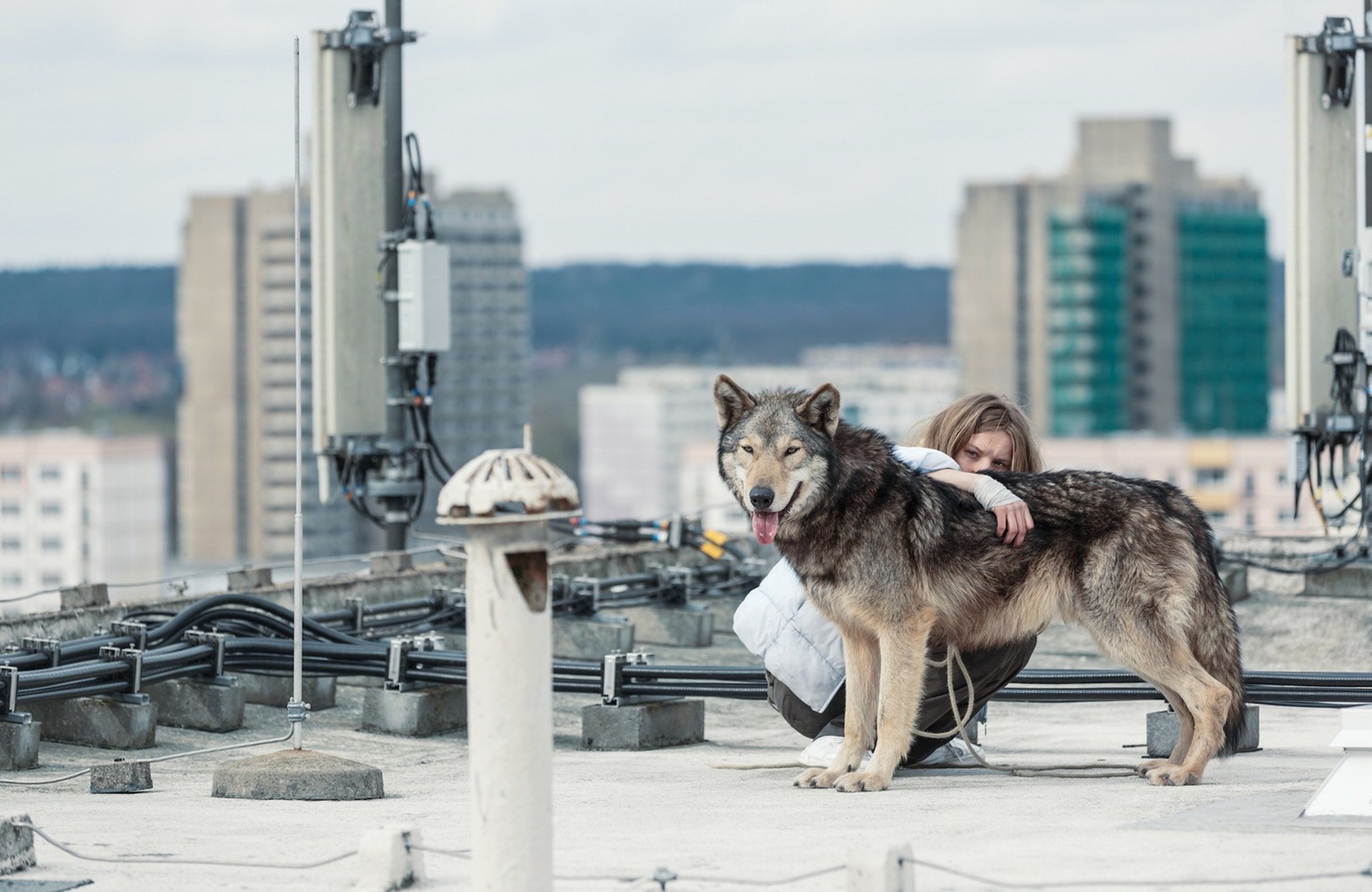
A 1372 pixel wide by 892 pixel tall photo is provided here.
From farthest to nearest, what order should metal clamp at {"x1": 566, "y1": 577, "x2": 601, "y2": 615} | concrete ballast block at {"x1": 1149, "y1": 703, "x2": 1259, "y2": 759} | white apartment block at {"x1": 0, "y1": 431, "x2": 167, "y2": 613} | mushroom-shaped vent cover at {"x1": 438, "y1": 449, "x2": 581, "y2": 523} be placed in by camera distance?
white apartment block at {"x1": 0, "y1": 431, "x2": 167, "y2": 613}, metal clamp at {"x1": 566, "y1": 577, "x2": 601, "y2": 615}, concrete ballast block at {"x1": 1149, "y1": 703, "x2": 1259, "y2": 759}, mushroom-shaped vent cover at {"x1": 438, "y1": 449, "x2": 581, "y2": 523}

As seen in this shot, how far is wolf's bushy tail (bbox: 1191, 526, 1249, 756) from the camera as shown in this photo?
892 centimetres

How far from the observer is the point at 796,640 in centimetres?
947

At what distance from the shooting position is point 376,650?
11289 mm

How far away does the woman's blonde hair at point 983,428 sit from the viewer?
981 centimetres

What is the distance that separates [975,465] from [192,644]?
12.8 ft

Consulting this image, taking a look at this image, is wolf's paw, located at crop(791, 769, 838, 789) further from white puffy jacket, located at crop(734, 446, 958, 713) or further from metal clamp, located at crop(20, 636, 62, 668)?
metal clamp, located at crop(20, 636, 62, 668)

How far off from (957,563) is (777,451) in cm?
84

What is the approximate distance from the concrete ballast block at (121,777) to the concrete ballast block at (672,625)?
5.38 m

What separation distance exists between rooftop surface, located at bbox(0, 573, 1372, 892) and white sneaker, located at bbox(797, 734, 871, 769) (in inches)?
5.4

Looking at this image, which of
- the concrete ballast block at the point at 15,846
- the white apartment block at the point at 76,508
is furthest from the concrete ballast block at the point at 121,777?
the white apartment block at the point at 76,508

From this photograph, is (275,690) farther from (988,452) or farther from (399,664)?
(988,452)

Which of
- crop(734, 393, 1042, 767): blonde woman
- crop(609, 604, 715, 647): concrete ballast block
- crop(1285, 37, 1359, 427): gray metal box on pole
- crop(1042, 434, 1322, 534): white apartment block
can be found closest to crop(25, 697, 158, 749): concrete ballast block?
crop(734, 393, 1042, 767): blonde woman

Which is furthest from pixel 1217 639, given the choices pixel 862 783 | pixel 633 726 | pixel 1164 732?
pixel 633 726

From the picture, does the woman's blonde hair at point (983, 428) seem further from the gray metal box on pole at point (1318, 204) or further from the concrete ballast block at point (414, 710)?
the gray metal box on pole at point (1318, 204)
